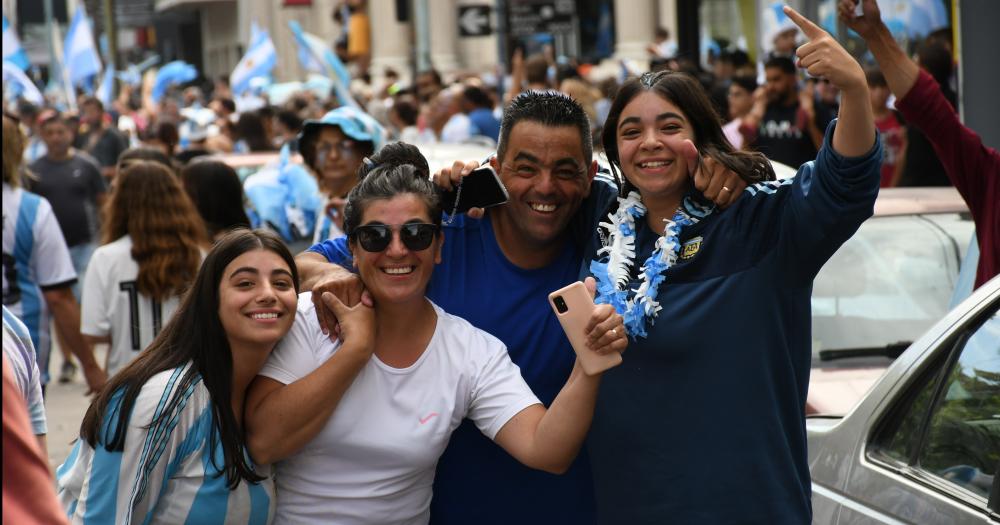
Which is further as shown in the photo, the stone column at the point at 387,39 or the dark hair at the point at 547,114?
the stone column at the point at 387,39

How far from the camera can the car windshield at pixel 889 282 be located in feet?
19.0

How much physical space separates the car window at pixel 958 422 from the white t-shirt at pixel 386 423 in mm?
1089

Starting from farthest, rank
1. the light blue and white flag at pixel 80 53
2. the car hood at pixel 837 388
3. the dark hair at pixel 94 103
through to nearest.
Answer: the light blue and white flag at pixel 80 53 → the dark hair at pixel 94 103 → the car hood at pixel 837 388

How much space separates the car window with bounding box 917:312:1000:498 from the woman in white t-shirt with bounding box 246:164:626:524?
3.34ft

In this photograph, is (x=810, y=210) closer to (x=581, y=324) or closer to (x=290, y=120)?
(x=581, y=324)

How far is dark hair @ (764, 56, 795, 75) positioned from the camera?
35.0ft

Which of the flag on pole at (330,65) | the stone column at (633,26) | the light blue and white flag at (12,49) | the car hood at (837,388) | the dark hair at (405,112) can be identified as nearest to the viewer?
the car hood at (837,388)

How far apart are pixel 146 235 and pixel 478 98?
987 cm

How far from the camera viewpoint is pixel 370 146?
23.9 feet

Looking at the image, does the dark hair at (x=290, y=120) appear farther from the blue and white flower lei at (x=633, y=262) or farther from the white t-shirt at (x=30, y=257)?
the blue and white flower lei at (x=633, y=262)

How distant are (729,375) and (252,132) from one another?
1186cm

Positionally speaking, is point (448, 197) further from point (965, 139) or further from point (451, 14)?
point (451, 14)

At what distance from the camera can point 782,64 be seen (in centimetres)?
1079

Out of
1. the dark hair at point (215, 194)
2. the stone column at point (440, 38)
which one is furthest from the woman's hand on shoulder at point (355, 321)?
the stone column at point (440, 38)
